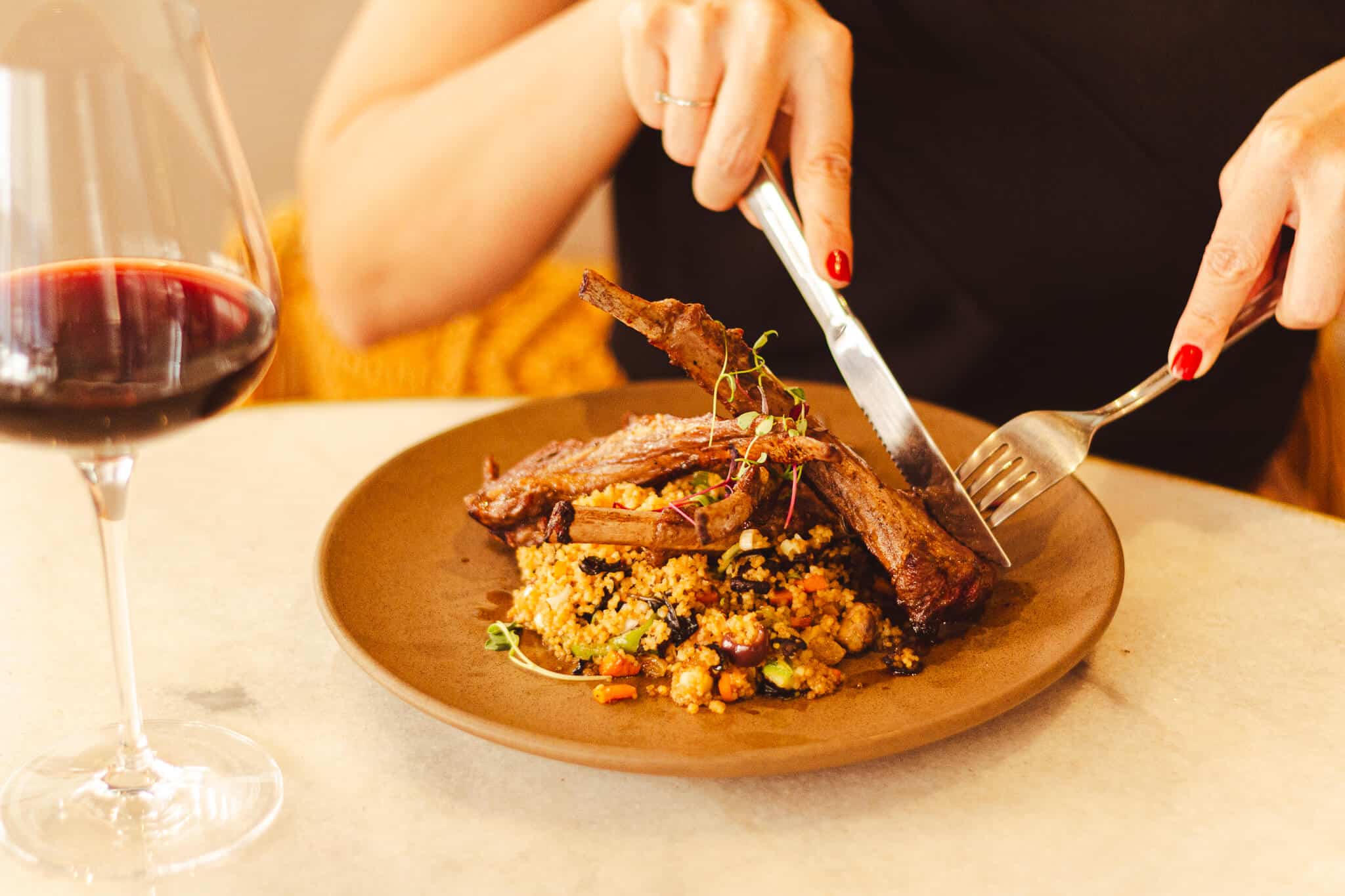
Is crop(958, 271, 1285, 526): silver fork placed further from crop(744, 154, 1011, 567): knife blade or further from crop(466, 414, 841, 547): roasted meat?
crop(466, 414, 841, 547): roasted meat

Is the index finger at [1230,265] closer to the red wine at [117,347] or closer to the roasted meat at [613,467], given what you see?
the roasted meat at [613,467]

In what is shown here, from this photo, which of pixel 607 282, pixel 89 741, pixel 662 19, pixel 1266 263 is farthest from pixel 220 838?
pixel 1266 263

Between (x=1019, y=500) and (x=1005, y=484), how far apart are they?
0.02m

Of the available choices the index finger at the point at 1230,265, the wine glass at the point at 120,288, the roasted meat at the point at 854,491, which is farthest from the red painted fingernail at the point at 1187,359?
the wine glass at the point at 120,288

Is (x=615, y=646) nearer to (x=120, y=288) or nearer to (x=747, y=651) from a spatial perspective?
(x=747, y=651)

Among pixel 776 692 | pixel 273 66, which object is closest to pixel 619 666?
pixel 776 692

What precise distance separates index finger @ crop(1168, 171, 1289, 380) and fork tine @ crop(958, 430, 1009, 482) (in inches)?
7.4

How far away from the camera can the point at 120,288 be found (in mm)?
758

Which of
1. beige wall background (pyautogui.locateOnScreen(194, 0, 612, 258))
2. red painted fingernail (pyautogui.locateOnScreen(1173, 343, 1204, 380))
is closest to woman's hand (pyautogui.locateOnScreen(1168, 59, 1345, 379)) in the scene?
red painted fingernail (pyautogui.locateOnScreen(1173, 343, 1204, 380))

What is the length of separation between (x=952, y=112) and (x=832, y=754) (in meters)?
1.29

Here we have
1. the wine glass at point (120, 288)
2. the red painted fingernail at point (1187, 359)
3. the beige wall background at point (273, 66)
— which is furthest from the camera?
the beige wall background at point (273, 66)

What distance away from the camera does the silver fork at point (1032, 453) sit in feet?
3.98

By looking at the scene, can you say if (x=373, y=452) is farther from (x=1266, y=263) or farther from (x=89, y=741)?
(x=1266, y=263)

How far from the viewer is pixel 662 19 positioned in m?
1.38
